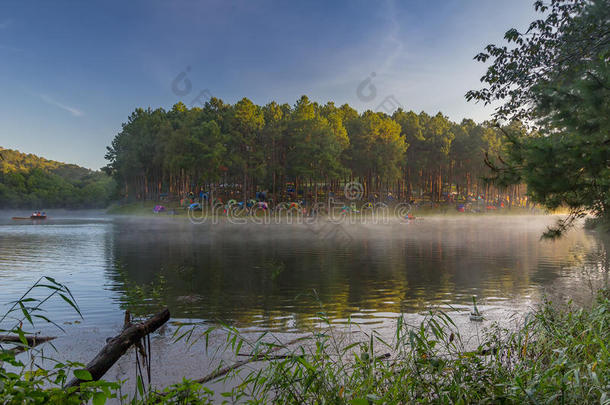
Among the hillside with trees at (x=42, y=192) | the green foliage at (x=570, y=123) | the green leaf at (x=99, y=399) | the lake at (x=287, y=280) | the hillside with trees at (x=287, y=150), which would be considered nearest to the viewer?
the green leaf at (x=99, y=399)

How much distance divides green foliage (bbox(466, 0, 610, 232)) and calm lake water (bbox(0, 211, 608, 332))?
12.5ft

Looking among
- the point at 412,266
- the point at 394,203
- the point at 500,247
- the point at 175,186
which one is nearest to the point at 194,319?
the point at 412,266

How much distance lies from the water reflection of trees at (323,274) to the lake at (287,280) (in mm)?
38

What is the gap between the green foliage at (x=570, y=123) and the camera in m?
6.37

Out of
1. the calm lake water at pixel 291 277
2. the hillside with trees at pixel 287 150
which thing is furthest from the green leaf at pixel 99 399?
the hillside with trees at pixel 287 150

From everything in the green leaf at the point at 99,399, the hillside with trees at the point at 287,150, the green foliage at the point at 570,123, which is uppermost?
the hillside with trees at the point at 287,150

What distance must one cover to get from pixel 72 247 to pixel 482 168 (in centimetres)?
6742

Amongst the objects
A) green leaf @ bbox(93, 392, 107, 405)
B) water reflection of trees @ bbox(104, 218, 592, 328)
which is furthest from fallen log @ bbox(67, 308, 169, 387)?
water reflection of trees @ bbox(104, 218, 592, 328)

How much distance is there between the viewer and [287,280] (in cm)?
1398

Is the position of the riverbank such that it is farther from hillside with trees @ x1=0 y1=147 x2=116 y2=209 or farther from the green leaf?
the green leaf

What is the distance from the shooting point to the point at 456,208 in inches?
2817

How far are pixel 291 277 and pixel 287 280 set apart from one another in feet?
1.76

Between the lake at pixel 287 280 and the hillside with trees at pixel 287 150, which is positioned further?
the hillside with trees at pixel 287 150

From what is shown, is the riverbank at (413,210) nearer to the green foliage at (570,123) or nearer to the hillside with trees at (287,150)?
the hillside with trees at (287,150)
